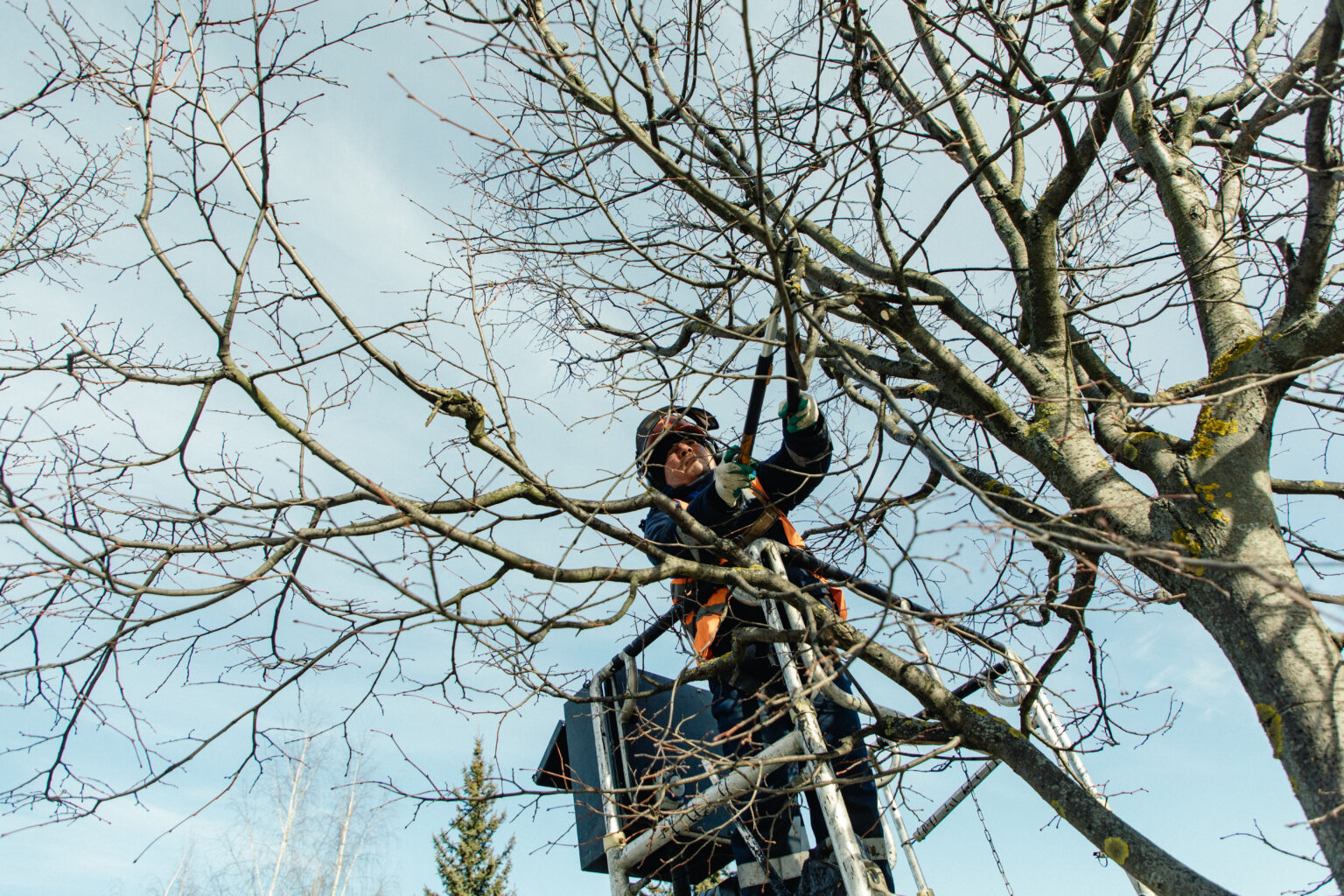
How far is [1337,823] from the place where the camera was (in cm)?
194

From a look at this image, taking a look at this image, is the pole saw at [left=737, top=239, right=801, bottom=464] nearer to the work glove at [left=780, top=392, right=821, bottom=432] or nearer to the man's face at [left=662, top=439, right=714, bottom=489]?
the work glove at [left=780, top=392, right=821, bottom=432]

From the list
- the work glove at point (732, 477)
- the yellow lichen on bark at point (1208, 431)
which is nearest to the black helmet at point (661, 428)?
the work glove at point (732, 477)

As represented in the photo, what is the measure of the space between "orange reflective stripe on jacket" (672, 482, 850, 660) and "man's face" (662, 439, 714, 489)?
62cm

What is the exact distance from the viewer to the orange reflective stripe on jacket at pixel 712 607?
3.28 meters

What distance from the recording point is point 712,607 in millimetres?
A: 3287

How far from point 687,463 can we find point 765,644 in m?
1.22

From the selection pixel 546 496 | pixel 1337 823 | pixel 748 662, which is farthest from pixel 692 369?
pixel 1337 823

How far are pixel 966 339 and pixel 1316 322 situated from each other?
4.94 feet

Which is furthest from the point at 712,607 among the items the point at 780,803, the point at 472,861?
the point at 472,861

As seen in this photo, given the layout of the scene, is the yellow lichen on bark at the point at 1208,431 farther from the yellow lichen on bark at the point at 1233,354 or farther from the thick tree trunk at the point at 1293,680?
the thick tree trunk at the point at 1293,680

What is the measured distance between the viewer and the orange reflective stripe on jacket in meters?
3.28

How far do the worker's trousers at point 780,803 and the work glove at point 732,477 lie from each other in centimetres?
63

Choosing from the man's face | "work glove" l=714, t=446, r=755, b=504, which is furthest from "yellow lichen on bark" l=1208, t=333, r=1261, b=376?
the man's face

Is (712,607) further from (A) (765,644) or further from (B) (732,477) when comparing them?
(B) (732,477)
